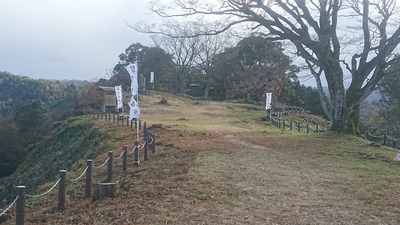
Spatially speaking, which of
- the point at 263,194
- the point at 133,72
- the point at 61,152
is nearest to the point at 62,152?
the point at 61,152

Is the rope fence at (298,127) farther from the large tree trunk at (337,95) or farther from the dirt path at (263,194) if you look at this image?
the dirt path at (263,194)

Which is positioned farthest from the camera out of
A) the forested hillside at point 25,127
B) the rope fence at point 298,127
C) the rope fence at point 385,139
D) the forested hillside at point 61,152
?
the forested hillside at point 25,127

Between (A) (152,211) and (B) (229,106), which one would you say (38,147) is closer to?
(B) (229,106)

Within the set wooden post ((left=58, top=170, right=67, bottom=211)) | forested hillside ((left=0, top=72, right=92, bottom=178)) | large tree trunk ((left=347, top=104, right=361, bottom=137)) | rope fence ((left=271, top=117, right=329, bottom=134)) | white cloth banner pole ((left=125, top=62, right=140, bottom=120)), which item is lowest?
forested hillside ((left=0, top=72, right=92, bottom=178))

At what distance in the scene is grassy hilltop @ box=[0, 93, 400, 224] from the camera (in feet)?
20.9

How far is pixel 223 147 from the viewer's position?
14203 millimetres

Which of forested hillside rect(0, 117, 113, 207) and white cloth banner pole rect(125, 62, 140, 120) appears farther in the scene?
forested hillside rect(0, 117, 113, 207)

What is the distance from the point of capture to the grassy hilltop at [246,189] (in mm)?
6379

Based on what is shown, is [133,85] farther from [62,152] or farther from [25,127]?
[25,127]

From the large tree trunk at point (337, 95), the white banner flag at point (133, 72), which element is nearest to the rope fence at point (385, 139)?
the large tree trunk at point (337, 95)

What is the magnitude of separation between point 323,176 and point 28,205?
21.2 ft

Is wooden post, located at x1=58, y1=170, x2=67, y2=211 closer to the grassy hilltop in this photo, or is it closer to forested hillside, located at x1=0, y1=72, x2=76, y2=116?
the grassy hilltop

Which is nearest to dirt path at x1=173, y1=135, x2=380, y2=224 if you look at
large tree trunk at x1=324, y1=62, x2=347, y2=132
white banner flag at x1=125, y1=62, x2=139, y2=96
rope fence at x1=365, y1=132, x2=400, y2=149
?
white banner flag at x1=125, y1=62, x2=139, y2=96

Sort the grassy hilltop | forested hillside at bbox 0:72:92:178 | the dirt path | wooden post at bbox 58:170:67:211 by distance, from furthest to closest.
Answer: forested hillside at bbox 0:72:92:178 < wooden post at bbox 58:170:67:211 < the grassy hilltop < the dirt path
